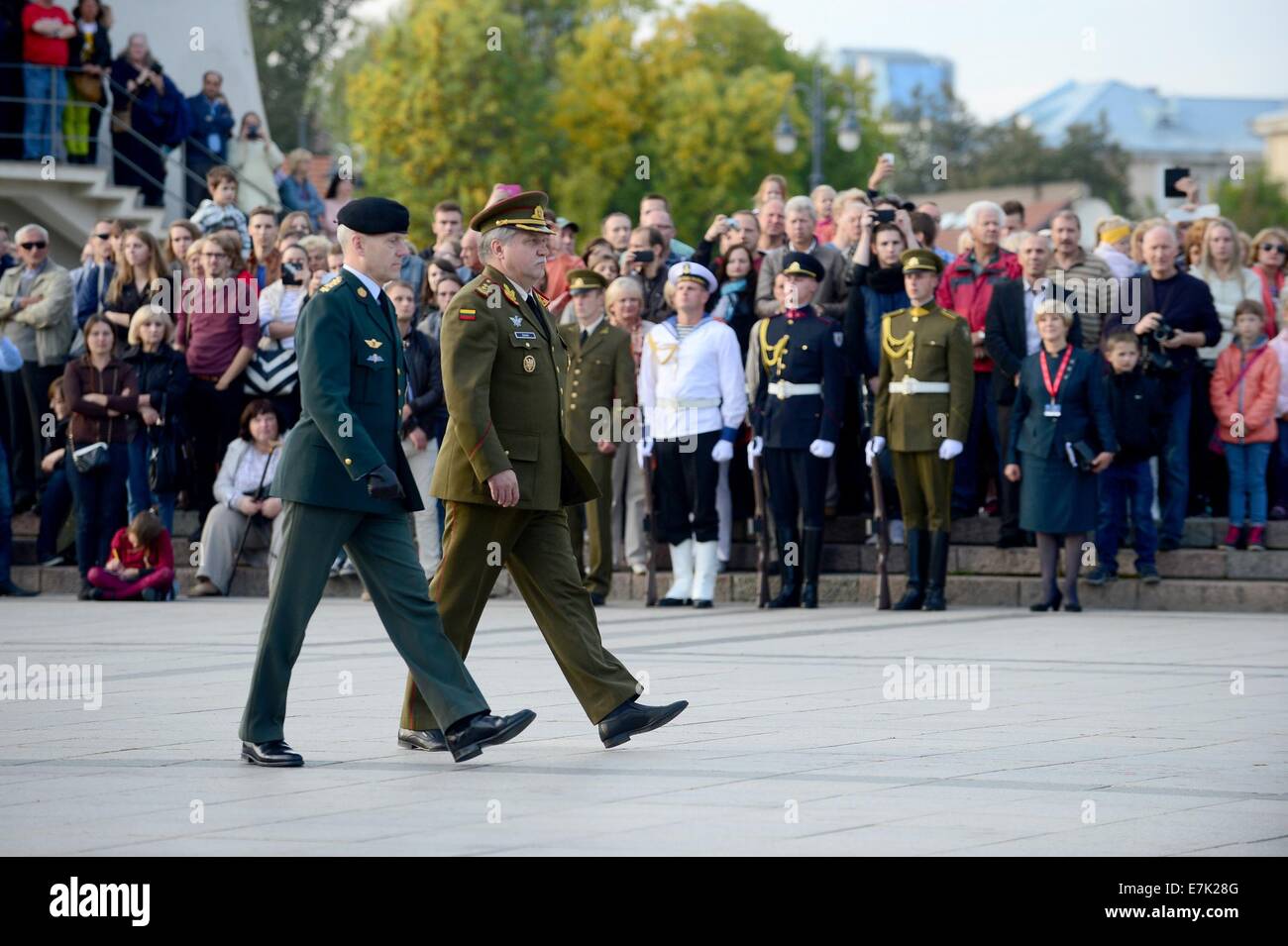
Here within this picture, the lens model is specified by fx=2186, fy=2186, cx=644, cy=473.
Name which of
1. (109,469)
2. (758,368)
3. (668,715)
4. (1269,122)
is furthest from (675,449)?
(1269,122)

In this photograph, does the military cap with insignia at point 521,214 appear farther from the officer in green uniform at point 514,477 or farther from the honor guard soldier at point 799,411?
the honor guard soldier at point 799,411

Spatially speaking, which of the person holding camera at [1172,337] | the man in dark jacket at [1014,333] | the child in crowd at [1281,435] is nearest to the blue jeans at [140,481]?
the man in dark jacket at [1014,333]

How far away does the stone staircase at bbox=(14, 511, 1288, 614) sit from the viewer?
637 inches

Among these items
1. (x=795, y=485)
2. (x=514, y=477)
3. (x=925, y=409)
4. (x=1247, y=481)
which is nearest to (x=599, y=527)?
(x=795, y=485)

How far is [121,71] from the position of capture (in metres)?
24.6

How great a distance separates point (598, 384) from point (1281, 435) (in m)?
5.23

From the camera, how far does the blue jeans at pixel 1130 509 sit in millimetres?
16234

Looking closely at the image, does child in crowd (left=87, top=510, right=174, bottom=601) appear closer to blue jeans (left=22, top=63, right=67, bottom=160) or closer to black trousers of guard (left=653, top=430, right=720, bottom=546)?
black trousers of guard (left=653, top=430, right=720, bottom=546)

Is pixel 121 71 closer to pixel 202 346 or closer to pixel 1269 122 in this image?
pixel 202 346

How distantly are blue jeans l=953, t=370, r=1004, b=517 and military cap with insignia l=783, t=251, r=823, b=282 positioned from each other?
4.99 feet

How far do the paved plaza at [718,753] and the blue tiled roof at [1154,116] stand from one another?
457 ft

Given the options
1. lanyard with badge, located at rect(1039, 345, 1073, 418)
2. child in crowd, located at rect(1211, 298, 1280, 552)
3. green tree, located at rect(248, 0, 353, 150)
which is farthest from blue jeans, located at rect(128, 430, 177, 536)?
green tree, located at rect(248, 0, 353, 150)
